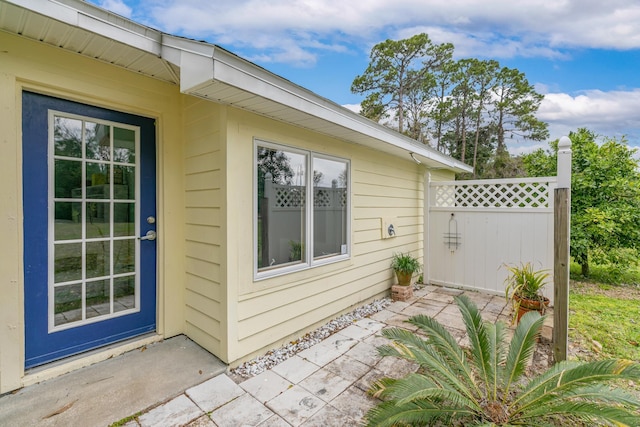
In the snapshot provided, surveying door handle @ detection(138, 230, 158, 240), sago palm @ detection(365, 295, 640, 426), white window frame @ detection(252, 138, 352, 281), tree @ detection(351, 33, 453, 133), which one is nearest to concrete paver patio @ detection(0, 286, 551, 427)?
sago palm @ detection(365, 295, 640, 426)

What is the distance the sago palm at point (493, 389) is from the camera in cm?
155

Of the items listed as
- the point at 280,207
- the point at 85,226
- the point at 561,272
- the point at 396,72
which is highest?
the point at 396,72

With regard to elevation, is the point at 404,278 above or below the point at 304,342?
above

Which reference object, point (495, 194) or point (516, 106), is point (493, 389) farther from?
point (516, 106)

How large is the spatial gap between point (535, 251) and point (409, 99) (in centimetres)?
1166

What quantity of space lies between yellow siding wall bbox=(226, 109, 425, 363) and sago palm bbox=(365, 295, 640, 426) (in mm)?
1141

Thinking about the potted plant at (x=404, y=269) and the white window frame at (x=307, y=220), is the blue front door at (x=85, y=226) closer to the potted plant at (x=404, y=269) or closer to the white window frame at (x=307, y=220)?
the white window frame at (x=307, y=220)

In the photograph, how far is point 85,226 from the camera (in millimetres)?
2352

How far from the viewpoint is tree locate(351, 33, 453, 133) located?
13.0m

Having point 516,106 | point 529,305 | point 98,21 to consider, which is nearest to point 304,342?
point 529,305

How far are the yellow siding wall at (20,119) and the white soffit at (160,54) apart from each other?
4.0 inches

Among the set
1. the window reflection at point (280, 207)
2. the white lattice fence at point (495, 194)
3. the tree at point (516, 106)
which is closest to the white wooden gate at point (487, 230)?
the white lattice fence at point (495, 194)

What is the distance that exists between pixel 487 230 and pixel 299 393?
4.06 meters

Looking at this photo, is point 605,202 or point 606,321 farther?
→ point 605,202
